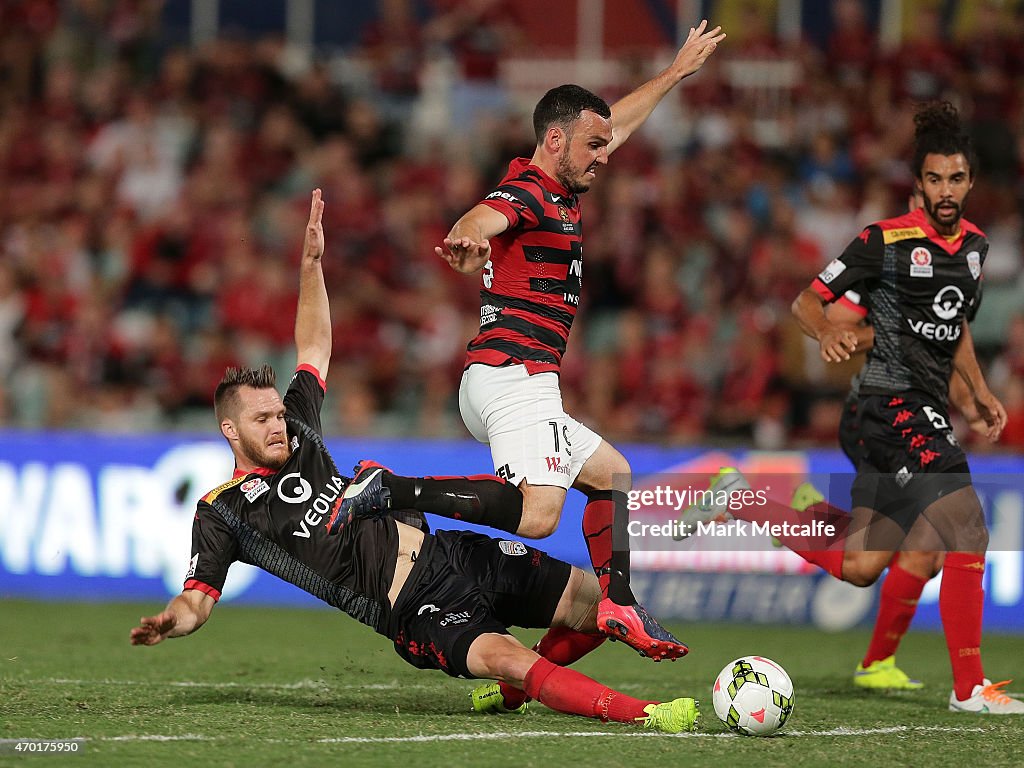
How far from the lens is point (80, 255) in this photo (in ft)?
48.4

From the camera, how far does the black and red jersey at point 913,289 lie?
719cm

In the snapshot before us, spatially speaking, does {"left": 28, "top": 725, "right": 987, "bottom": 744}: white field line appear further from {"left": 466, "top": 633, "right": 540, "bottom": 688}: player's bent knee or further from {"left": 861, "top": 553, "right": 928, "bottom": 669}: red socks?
{"left": 861, "top": 553, "right": 928, "bottom": 669}: red socks

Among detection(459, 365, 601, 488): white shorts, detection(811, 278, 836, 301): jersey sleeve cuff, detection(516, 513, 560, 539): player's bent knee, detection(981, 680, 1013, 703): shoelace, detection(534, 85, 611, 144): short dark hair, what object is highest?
detection(534, 85, 611, 144): short dark hair

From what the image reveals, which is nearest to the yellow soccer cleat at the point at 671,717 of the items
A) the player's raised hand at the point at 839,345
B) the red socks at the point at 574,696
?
the red socks at the point at 574,696

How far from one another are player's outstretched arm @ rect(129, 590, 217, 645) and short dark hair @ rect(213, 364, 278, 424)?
787mm

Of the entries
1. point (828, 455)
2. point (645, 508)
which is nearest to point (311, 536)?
point (645, 508)

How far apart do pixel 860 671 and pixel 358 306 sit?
7342 mm

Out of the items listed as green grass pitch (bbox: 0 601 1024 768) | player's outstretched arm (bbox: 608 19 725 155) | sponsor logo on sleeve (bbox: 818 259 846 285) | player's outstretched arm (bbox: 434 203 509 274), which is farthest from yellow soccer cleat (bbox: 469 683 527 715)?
player's outstretched arm (bbox: 608 19 725 155)

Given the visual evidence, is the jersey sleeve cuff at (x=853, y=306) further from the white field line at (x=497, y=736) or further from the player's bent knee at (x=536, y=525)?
the white field line at (x=497, y=736)

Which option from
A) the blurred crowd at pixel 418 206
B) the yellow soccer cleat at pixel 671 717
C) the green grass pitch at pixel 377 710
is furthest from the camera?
the blurred crowd at pixel 418 206

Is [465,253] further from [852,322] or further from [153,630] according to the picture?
[852,322]

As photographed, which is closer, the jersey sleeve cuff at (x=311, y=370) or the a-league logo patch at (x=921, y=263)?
the jersey sleeve cuff at (x=311, y=370)

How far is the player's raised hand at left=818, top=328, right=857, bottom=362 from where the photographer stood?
666 cm

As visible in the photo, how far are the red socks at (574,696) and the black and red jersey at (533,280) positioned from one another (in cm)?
138
